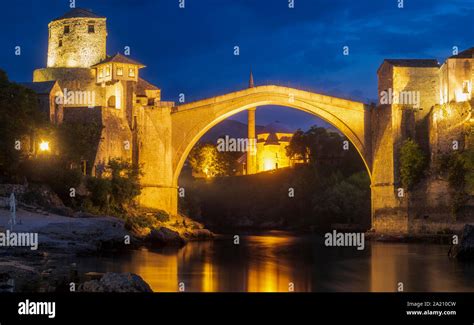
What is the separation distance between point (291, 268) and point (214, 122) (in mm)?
19213

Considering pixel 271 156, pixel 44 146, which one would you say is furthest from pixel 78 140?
pixel 271 156

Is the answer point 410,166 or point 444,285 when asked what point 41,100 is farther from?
point 444,285

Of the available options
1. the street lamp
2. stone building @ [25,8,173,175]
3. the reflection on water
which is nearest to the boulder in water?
the reflection on water

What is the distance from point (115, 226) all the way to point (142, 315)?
55.3 feet

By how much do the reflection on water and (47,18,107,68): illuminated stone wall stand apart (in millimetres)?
20155

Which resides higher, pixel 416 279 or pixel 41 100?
pixel 41 100

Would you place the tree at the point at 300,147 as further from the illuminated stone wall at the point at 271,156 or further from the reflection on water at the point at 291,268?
the reflection on water at the point at 291,268

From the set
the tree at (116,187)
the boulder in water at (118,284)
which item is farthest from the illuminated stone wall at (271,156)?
the boulder in water at (118,284)

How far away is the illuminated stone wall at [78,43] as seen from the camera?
4762 centimetres

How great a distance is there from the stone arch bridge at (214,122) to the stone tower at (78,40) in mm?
9122

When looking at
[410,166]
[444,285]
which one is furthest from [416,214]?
[444,285]

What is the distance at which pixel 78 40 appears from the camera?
47.9 m

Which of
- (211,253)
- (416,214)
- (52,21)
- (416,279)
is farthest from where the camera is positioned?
(52,21)

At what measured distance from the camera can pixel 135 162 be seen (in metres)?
40.2
